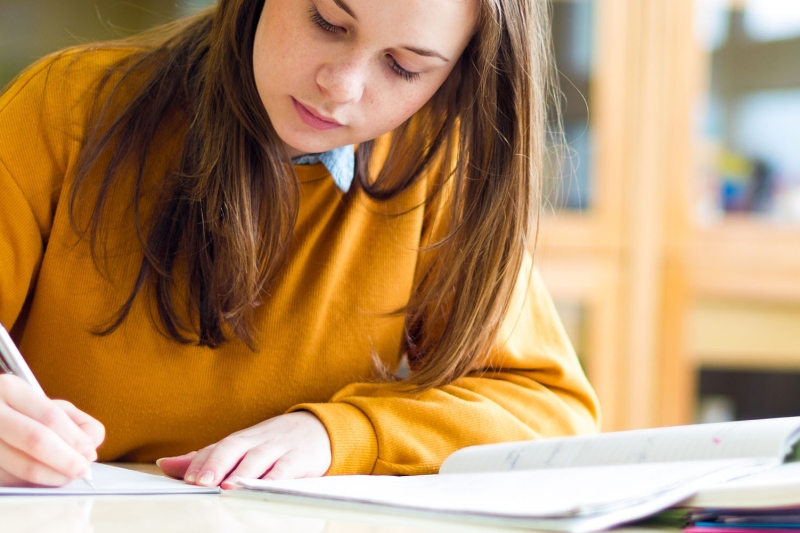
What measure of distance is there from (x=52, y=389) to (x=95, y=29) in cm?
132

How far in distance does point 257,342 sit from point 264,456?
24 centimetres

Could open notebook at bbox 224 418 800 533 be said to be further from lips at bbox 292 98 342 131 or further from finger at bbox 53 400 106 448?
lips at bbox 292 98 342 131

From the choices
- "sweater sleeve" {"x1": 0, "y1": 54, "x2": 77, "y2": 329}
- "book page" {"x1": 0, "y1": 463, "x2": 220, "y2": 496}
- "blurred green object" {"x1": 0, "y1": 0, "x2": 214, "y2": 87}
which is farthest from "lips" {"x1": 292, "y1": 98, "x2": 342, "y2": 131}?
"blurred green object" {"x1": 0, "y1": 0, "x2": 214, "y2": 87}

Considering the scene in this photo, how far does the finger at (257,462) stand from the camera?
65 centimetres

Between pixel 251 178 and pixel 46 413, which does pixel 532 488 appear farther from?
pixel 251 178

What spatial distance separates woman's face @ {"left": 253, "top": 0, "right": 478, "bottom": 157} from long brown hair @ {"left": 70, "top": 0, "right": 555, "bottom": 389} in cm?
5

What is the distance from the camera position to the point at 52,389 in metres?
0.88

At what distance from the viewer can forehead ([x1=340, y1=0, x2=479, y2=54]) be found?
2.41 ft

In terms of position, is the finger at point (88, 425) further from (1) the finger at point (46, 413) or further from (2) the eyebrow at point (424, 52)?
(2) the eyebrow at point (424, 52)

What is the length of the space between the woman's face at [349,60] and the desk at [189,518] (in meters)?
0.37

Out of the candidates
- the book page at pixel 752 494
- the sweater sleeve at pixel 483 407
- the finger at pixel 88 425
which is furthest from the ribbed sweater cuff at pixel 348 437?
the book page at pixel 752 494

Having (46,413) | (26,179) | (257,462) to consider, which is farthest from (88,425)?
(26,179)

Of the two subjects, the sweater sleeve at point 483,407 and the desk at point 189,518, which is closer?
the desk at point 189,518

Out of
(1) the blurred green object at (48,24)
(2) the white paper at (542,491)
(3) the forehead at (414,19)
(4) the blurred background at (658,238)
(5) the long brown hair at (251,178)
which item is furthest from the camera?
(4) the blurred background at (658,238)
